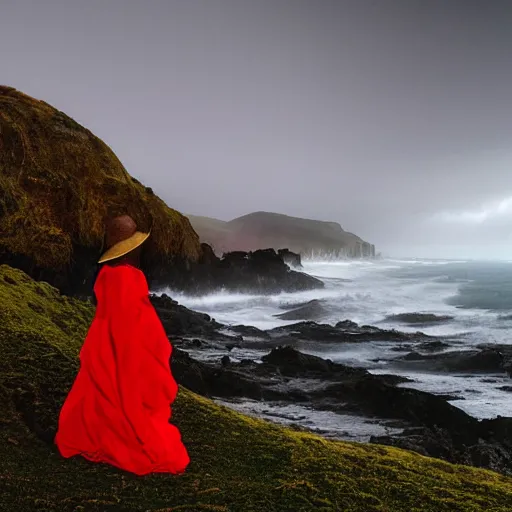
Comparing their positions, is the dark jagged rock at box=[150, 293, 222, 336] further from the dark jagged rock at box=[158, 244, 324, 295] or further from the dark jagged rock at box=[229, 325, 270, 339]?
the dark jagged rock at box=[158, 244, 324, 295]

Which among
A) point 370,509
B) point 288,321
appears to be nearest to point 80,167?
point 288,321

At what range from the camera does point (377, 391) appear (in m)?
12.1

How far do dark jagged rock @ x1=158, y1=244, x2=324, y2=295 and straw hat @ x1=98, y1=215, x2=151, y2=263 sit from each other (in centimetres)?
3404

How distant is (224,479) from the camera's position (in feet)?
13.6

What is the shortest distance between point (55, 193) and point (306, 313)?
19.3m

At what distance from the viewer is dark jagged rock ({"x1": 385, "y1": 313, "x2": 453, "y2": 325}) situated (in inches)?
1261

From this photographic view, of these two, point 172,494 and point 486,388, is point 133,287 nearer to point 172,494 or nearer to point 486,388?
point 172,494

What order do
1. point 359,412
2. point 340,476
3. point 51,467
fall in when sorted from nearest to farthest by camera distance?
1. point 51,467
2. point 340,476
3. point 359,412

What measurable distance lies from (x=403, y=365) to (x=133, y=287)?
16815 mm

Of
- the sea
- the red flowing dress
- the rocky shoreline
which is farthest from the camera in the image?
the sea

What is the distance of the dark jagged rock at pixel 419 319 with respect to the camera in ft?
105

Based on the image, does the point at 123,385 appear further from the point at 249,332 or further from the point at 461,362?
the point at 249,332

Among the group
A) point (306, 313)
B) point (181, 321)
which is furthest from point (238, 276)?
point (181, 321)

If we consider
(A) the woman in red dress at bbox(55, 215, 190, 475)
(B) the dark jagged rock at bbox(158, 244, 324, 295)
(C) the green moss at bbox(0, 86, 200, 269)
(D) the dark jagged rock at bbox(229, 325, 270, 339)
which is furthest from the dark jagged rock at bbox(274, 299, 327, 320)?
(A) the woman in red dress at bbox(55, 215, 190, 475)
